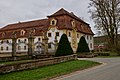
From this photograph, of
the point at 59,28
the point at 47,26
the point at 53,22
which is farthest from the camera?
the point at 47,26

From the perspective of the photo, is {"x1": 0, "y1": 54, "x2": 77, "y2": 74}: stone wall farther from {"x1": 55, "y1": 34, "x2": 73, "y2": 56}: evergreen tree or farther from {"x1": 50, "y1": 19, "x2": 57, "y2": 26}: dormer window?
{"x1": 50, "y1": 19, "x2": 57, "y2": 26}: dormer window

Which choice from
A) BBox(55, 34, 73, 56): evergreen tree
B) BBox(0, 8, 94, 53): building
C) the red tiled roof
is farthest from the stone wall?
the red tiled roof

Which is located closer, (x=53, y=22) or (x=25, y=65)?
(x=25, y=65)

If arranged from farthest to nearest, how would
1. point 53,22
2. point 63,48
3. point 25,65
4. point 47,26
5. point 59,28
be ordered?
point 47,26
point 53,22
point 59,28
point 63,48
point 25,65

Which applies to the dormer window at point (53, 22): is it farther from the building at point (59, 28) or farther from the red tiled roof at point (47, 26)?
the red tiled roof at point (47, 26)

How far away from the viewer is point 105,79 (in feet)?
39.8

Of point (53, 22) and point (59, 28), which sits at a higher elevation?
point (53, 22)

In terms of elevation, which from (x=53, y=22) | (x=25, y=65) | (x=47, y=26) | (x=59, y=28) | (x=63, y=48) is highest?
(x=53, y=22)

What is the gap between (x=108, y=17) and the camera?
44.7m

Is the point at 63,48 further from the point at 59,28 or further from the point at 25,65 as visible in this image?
the point at 25,65

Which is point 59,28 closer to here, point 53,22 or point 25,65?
point 53,22

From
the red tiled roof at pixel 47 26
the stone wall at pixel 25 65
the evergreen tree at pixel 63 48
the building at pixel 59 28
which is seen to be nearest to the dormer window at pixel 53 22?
the building at pixel 59 28

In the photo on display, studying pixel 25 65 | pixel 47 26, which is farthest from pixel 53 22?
pixel 25 65

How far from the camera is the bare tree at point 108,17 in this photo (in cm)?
4353
